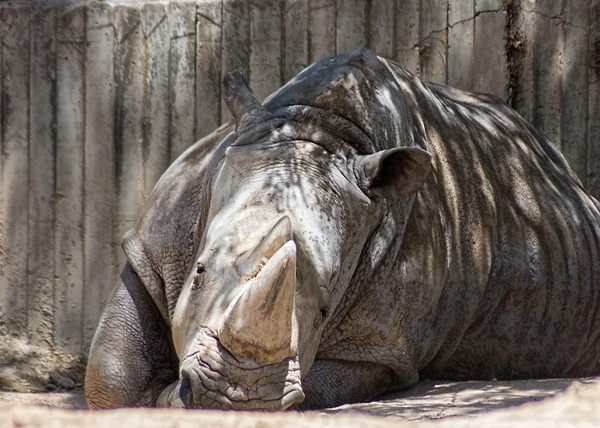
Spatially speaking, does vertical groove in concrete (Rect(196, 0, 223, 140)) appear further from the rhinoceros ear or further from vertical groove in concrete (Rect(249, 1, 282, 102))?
the rhinoceros ear

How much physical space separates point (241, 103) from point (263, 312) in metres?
1.52

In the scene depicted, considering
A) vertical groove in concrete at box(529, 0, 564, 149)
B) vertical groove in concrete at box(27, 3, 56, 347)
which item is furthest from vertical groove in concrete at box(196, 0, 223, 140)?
vertical groove in concrete at box(529, 0, 564, 149)

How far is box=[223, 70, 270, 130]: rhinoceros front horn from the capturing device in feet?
18.3

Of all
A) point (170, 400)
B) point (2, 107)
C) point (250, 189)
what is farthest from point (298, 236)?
point (2, 107)

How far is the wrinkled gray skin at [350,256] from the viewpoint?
182 inches

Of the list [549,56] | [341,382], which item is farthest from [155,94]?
[341,382]

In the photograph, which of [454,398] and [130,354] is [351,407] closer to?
[454,398]

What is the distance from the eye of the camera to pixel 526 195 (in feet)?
22.0

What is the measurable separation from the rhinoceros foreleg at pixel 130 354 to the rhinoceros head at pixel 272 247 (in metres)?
0.56

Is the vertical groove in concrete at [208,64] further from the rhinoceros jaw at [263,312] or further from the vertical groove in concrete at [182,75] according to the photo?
the rhinoceros jaw at [263,312]

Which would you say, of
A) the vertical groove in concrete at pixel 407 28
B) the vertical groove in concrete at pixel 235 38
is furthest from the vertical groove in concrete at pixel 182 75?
the vertical groove in concrete at pixel 407 28

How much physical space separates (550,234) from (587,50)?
127cm

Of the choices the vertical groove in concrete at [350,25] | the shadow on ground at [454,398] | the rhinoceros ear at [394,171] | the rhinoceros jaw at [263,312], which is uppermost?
the vertical groove in concrete at [350,25]

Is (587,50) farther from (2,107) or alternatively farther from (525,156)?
(2,107)
